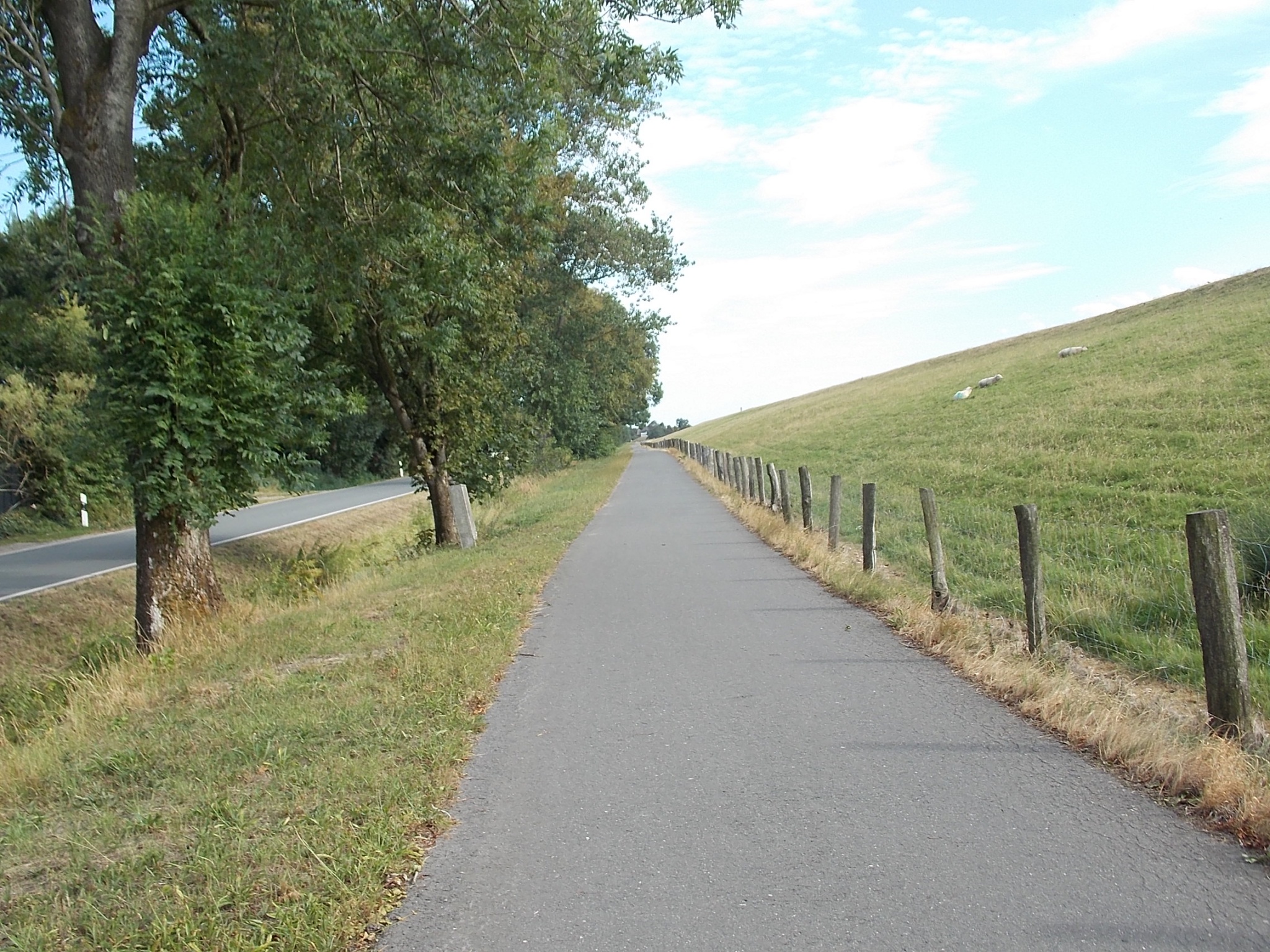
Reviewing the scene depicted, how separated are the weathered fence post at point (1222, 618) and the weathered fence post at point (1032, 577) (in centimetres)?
201

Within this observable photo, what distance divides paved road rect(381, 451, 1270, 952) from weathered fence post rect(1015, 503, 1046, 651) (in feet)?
2.63

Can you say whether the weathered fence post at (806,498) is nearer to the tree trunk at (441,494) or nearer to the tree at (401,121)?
the tree at (401,121)

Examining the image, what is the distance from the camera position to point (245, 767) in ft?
17.5

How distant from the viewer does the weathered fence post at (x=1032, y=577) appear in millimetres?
7223

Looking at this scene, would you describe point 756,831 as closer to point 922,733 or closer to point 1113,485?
point 922,733

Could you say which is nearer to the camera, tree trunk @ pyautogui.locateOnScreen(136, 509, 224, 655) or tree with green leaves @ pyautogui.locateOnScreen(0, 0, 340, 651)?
tree with green leaves @ pyautogui.locateOnScreen(0, 0, 340, 651)

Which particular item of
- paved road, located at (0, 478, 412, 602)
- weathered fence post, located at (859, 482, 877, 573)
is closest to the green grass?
weathered fence post, located at (859, 482, 877, 573)

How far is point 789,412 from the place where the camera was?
7750 cm

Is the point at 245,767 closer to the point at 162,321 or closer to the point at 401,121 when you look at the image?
the point at 162,321

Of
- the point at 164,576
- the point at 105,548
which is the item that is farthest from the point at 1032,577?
the point at 105,548

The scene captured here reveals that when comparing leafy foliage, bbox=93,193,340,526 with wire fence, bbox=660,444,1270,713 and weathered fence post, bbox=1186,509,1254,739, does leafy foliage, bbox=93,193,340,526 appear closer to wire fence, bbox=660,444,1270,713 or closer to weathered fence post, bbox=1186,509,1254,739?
wire fence, bbox=660,444,1270,713

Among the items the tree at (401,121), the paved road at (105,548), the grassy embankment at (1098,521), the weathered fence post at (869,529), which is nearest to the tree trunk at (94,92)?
the tree at (401,121)

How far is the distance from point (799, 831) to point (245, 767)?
3.00 m

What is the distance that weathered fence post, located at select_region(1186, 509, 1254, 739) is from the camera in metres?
5.09
